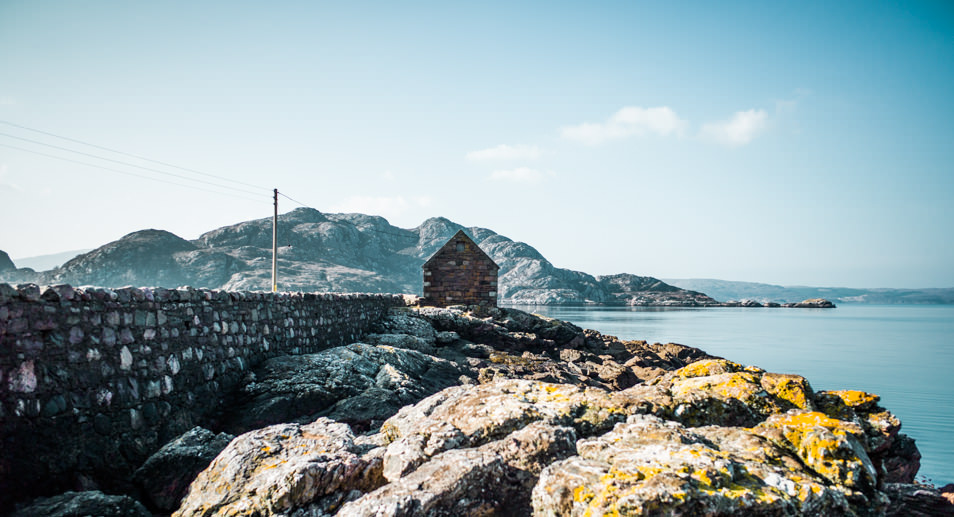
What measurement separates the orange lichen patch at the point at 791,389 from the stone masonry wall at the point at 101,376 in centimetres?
705

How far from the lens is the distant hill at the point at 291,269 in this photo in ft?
397

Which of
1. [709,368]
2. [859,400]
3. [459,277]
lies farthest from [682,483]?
[459,277]

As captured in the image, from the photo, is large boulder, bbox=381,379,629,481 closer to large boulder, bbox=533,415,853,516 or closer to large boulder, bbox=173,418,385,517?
large boulder, bbox=173,418,385,517

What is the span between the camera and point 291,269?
5172 inches

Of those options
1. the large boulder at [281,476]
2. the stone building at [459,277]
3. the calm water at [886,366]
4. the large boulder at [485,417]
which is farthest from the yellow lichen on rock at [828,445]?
the stone building at [459,277]

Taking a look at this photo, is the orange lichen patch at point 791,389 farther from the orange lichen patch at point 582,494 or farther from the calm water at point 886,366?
the calm water at point 886,366

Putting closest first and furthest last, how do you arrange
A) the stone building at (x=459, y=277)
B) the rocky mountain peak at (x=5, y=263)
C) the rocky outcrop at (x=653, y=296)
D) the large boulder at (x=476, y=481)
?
1. the large boulder at (x=476, y=481)
2. the stone building at (x=459, y=277)
3. the rocky mountain peak at (x=5, y=263)
4. the rocky outcrop at (x=653, y=296)

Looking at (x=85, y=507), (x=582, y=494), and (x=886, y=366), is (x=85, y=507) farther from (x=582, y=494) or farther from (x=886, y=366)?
(x=886, y=366)

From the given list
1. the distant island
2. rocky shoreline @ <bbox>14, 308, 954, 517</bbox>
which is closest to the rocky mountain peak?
the distant island

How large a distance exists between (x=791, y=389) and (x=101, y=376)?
7669 mm

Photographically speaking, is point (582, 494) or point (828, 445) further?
point (828, 445)

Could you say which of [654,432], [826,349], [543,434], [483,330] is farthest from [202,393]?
[826,349]

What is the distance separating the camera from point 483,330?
20734mm

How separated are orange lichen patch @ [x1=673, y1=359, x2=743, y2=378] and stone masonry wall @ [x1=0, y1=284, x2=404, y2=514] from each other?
6.67m
